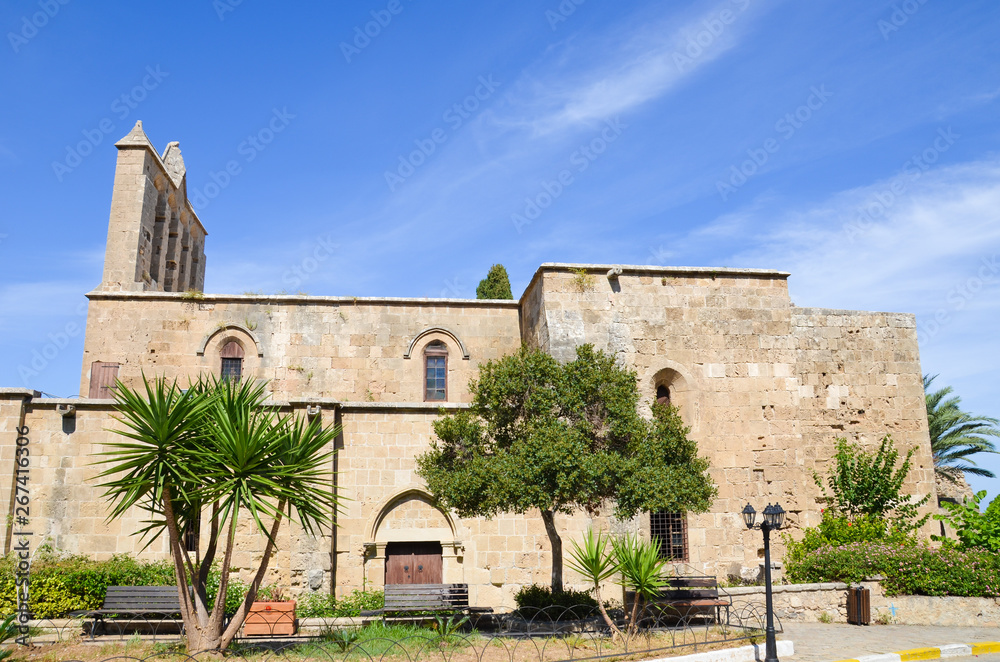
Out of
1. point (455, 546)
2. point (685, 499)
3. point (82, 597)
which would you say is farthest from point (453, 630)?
point (82, 597)

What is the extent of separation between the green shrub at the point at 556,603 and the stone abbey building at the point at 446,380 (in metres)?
2.06

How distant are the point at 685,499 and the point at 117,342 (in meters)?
16.0

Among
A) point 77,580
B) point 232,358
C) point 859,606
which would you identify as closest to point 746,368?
point 859,606

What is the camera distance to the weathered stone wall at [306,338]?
20.3 meters

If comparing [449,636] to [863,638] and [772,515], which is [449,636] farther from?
[863,638]

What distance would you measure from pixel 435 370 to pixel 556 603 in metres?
9.09

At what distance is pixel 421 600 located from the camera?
43.8ft

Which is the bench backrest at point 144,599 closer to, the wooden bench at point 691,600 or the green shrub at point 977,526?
the wooden bench at point 691,600

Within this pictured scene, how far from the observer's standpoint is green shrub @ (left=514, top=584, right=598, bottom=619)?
13.6 meters

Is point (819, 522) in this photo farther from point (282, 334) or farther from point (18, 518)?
point (18, 518)

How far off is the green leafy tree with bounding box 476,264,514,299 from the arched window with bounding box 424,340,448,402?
940 centimetres

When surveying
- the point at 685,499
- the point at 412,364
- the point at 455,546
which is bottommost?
the point at 455,546

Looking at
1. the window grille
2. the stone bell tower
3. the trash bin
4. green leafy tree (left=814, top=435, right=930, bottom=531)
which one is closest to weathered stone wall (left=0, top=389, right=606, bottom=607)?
the window grille

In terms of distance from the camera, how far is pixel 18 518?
49.3 feet
